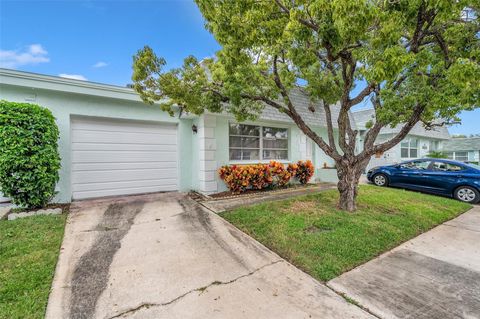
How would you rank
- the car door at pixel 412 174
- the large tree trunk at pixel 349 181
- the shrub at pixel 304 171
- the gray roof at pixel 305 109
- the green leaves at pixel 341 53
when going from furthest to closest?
1. the gray roof at pixel 305 109
2. the shrub at pixel 304 171
3. the car door at pixel 412 174
4. the large tree trunk at pixel 349 181
5. the green leaves at pixel 341 53

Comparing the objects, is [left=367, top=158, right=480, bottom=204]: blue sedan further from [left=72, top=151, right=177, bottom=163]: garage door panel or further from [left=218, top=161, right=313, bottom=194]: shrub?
[left=72, top=151, right=177, bottom=163]: garage door panel

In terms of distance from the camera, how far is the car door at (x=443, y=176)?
7668 mm

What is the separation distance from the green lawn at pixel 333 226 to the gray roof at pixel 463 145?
21.6m

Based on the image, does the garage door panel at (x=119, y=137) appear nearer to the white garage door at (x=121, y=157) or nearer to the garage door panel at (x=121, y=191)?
the white garage door at (x=121, y=157)

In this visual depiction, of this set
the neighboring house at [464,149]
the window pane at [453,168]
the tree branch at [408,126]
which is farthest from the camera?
the neighboring house at [464,149]

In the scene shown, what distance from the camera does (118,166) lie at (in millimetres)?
6434

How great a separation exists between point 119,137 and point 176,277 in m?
5.08

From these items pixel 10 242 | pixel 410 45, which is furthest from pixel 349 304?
pixel 10 242

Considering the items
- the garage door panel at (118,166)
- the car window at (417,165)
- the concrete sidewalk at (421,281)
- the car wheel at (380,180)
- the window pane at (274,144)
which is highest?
the window pane at (274,144)

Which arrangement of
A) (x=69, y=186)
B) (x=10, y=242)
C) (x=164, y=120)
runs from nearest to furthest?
1. (x=10, y=242)
2. (x=69, y=186)
3. (x=164, y=120)

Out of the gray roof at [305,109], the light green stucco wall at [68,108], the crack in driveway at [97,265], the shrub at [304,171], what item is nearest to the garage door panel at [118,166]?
the light green stucco wall at [68,108]

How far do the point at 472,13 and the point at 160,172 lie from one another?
831cm

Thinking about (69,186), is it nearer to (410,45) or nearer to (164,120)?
(164,120)

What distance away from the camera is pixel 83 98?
19.1ft
